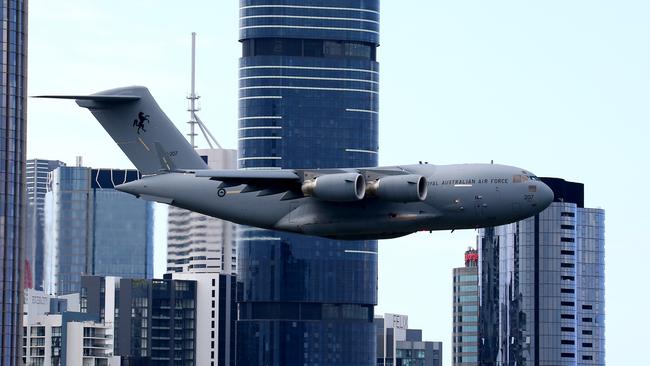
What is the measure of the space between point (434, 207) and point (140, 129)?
21271 millimetres

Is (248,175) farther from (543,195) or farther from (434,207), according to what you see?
(543,195)

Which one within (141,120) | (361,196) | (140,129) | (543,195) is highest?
(141,120)

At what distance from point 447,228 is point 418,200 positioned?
3.12 meters

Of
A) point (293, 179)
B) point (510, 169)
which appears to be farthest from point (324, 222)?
point (510, 169)

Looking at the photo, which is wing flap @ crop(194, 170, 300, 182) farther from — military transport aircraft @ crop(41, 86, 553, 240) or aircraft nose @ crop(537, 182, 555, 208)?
aircraft nose @ crop(537, 182, 555, 208)

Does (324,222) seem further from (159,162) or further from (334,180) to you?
(159,162)

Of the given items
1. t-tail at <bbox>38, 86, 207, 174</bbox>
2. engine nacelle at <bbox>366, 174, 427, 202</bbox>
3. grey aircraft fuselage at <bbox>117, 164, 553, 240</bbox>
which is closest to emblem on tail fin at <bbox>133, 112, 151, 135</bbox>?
t-tail at <bbox>38, 86, 207, 174</bbox>

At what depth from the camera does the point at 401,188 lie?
114625 mm

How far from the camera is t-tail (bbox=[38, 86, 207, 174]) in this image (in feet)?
419

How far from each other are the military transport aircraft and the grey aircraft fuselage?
0.05 metres

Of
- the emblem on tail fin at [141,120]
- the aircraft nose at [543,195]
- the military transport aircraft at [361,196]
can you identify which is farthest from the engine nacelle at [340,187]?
the emblem on tail fin at [141,120]

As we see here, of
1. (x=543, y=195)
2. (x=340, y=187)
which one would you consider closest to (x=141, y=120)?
(x=340, y=187)

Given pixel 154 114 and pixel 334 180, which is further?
pixel 154 114

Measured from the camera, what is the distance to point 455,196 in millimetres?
115688
